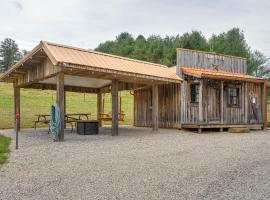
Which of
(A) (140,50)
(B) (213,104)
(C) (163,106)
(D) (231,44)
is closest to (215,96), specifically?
(B) (213,104)

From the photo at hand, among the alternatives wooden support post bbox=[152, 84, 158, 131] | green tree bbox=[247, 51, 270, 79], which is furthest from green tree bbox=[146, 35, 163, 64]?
wooden support post bbox=[152, 84, 158, 131]

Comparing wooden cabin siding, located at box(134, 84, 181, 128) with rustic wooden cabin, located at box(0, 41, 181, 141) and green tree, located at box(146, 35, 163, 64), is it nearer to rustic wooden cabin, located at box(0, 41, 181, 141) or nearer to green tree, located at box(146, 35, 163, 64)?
rustic wooden cabin, located at box(0, 41, 181, 141)

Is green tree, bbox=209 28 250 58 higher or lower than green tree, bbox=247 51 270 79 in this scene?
higher

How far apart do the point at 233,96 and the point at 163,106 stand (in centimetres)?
391

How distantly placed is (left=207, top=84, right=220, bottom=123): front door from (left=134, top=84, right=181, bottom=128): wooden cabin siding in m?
1.60

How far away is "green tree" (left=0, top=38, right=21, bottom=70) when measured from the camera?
260 ft

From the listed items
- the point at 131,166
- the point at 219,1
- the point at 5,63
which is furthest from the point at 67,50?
the point at 5,63

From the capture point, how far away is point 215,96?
1576 centimetres

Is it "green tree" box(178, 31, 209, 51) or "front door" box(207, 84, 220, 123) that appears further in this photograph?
"green tree" box(178, 31, 209, 51)

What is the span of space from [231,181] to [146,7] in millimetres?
13784

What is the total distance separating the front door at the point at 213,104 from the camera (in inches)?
606

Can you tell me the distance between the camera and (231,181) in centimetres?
506

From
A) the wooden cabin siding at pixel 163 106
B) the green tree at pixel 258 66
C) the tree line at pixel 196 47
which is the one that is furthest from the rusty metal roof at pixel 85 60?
the green tree at pixel 258 66

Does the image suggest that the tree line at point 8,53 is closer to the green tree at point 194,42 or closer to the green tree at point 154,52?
the green tree at point 154,52
